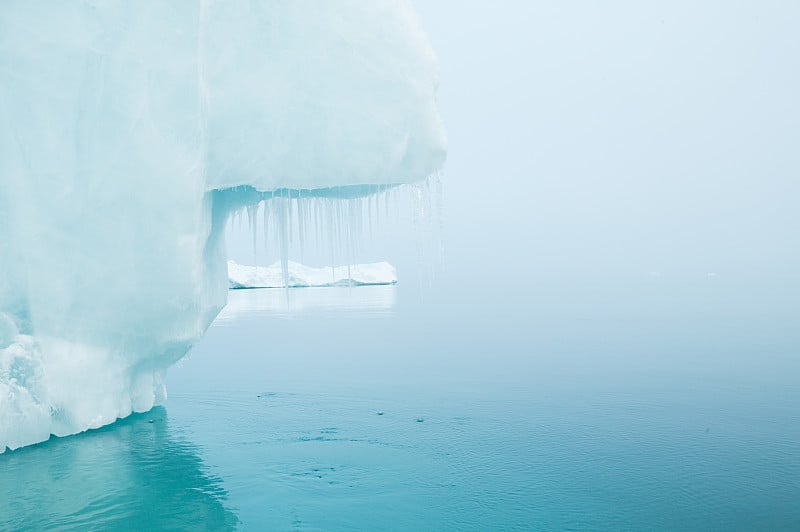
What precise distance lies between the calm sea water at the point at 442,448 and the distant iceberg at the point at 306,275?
103 feet

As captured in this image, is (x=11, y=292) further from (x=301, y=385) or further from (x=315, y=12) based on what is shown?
(x=301, y=385)

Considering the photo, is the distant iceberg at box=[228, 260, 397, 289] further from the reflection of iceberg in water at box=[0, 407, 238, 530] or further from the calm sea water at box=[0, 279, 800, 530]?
the reflection of iceberg in water at box=[0, 407, 238, 530]

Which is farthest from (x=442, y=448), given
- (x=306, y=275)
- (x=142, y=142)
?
(x=306, y=275)

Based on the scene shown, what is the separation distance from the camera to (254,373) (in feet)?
50.7

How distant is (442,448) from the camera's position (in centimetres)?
887

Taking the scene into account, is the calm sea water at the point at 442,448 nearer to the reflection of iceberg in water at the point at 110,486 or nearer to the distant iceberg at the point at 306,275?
the reflection of iceberg in water at the point at 110,486

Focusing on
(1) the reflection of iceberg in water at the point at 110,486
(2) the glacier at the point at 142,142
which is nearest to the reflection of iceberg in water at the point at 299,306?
(2) the glacier at the point at 142,142

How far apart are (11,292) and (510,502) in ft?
20.3

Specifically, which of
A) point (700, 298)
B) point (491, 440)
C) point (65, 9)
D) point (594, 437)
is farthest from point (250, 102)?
point (700, 298)

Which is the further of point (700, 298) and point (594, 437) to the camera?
point (700, 298)

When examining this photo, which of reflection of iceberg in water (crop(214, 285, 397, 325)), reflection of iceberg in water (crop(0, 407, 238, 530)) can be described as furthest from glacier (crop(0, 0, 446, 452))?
reflection of iceberg in water (crop(214, 285, 397, 325))

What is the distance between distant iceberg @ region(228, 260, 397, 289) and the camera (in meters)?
50.1

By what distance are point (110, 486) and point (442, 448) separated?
3.95 metres

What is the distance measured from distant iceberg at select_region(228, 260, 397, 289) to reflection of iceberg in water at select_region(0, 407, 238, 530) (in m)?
39.7
